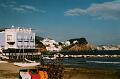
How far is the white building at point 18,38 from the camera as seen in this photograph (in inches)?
4370

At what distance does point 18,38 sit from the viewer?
11119 cm

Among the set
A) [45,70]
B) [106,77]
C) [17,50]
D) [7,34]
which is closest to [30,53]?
[17,50]

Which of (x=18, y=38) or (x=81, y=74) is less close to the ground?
(x=18, y=38)

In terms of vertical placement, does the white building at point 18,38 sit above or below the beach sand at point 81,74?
above

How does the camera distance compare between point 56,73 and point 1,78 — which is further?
point 1,78

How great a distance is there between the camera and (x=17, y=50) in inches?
4294

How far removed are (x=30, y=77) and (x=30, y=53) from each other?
78660 mm

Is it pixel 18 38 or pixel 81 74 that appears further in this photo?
pixel 18 38

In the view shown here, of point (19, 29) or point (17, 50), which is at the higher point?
point (19, 29)

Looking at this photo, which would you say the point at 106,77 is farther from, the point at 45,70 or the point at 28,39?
the point at 28,39

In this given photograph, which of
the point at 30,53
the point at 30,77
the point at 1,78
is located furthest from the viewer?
the point at 30,53

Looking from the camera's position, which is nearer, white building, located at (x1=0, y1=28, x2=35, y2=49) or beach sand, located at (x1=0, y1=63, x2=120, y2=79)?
beach sand, located at (x1=0, y1=63, x2=120, y2=79)

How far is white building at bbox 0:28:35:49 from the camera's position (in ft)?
364

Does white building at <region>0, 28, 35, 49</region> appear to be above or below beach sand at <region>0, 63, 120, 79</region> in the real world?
above
